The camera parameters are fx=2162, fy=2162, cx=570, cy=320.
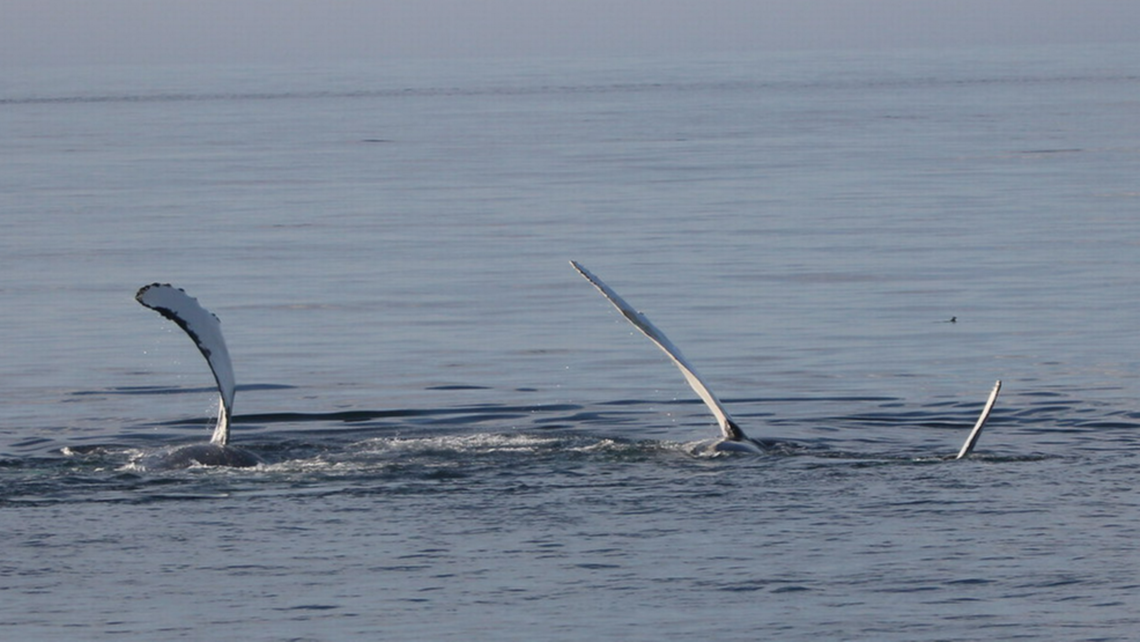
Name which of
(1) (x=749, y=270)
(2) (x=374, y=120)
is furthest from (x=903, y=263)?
(2) (x=374, y=120)

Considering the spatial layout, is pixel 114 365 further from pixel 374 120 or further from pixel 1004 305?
pixel 374 120

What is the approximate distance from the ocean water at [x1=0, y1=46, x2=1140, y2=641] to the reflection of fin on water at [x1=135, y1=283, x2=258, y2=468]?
0.20 m

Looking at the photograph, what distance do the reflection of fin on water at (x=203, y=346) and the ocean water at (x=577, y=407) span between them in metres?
0.20

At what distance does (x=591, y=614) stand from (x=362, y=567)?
138 centimetres

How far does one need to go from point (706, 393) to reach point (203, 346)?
2880 millimetres

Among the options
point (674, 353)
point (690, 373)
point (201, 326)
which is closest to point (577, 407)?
point (674, 353)

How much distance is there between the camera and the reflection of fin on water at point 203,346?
12000 millimetres

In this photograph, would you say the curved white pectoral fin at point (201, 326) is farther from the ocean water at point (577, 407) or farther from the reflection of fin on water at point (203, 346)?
the ocean water at point (577, 407)

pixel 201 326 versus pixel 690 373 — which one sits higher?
pixel 201 326

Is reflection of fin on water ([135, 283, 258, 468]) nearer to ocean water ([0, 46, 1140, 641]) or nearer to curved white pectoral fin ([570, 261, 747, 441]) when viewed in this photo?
ocean water ([0, 46, 1140, 641])

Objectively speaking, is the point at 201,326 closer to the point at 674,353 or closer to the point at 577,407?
the point at 674,353

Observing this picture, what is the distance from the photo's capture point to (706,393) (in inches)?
491

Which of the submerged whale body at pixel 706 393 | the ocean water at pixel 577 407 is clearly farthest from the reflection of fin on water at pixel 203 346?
the submerged whale body at pixel 706 393

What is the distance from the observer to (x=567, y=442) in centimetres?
1347
